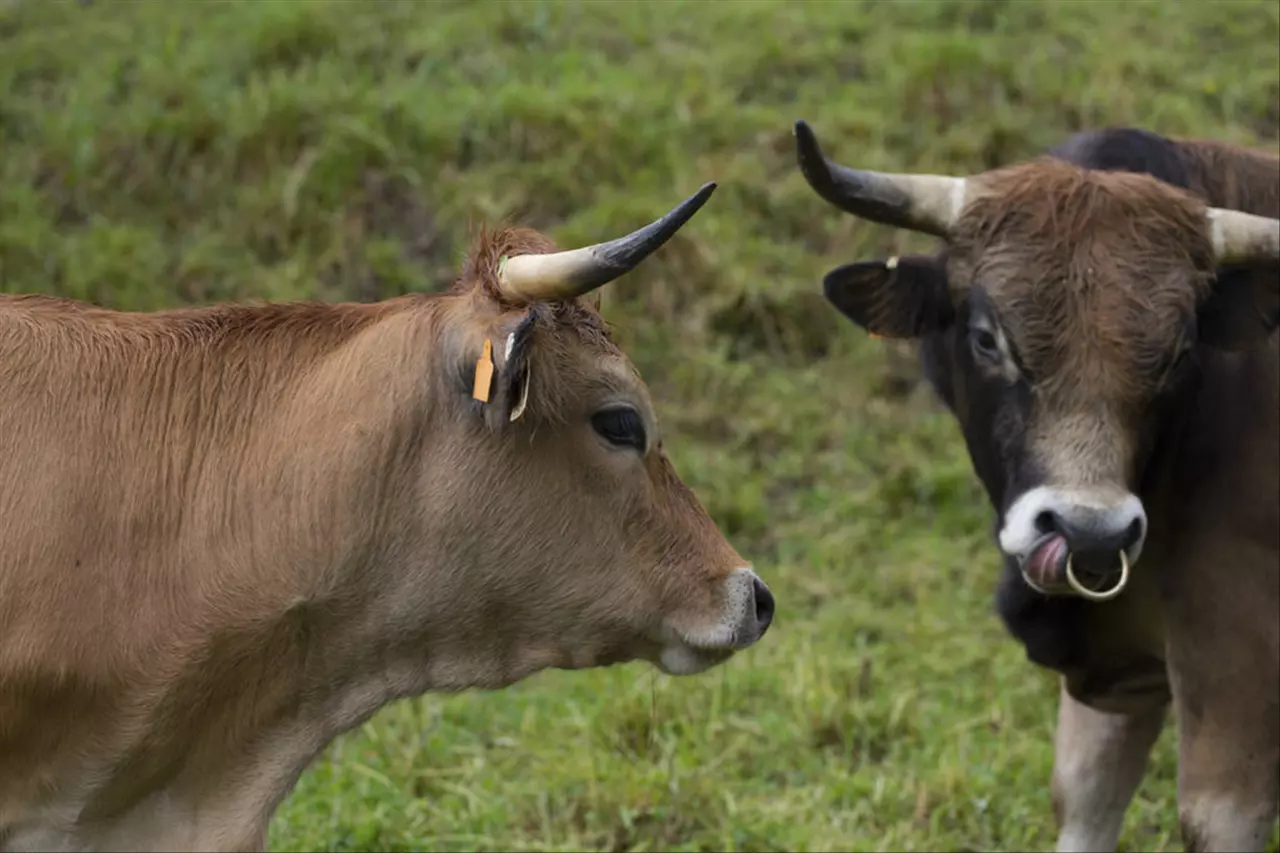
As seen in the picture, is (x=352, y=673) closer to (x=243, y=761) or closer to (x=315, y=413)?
(x=243, y=761)

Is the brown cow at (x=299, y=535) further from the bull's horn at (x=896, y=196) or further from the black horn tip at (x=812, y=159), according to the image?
the bull's horn at (x=896, y=196)

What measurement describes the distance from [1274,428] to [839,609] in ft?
9.22

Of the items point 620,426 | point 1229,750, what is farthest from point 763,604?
point 1229,750

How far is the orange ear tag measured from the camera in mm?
4016

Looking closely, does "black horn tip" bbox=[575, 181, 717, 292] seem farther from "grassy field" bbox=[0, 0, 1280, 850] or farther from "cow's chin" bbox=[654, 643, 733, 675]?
"grassy field" bbox=[0, 0, 1280, 850]

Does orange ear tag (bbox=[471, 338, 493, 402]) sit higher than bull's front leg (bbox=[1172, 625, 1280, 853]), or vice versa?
orange ear tag (bbox=[471, 338, 493, 402])

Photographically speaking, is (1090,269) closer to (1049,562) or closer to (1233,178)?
(1049,562)

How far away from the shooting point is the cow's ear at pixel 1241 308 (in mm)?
5238

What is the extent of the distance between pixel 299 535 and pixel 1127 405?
224 cm

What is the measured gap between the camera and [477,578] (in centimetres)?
428

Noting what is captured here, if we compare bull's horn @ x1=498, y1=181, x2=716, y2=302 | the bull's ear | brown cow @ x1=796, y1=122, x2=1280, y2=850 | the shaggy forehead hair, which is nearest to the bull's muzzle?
brown cow @ x1=796, y1=122, x2=1280, y2=850

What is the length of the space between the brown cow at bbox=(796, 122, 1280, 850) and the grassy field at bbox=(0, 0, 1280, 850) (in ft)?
3.56

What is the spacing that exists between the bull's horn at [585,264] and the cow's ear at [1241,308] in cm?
188

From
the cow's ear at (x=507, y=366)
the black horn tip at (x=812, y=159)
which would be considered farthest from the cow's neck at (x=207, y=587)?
the black horn tip at (x=812, y=159)
